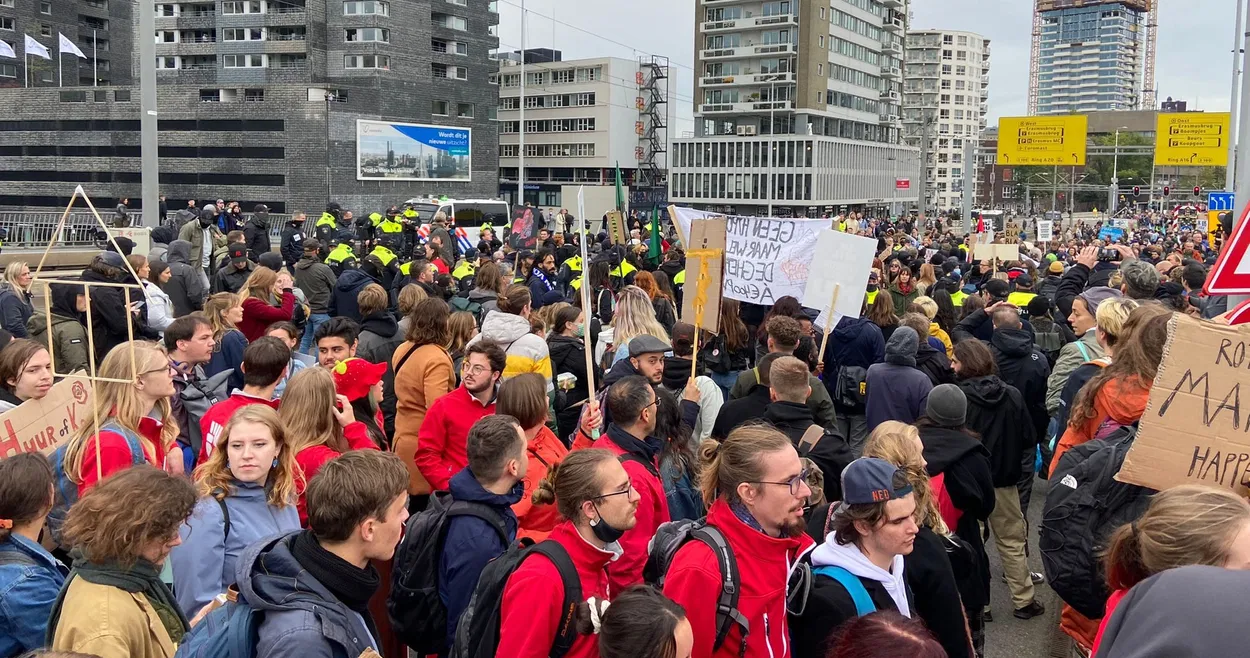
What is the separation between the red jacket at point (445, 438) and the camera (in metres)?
A: 5.52

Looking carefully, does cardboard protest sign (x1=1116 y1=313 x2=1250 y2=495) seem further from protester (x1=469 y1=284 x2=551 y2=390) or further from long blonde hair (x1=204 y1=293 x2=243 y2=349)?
long blonde hair (x1=204 y1=293 x2=243 y2=349)

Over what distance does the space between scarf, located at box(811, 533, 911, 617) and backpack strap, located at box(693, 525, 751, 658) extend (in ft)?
Answer: 1.13

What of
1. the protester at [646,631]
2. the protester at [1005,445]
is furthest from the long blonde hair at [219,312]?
the protester at [646,631]

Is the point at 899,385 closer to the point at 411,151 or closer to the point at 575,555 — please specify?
the point at 575,555

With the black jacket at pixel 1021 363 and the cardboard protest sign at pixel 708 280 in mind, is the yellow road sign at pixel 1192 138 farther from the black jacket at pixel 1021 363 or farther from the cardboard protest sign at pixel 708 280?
the cardboard protest sign at pixel 708 280

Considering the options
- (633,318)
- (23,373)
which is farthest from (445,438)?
(633,318)

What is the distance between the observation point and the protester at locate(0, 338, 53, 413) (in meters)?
5.08

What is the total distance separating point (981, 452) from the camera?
5.32 metres

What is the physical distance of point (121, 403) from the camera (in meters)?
4.72

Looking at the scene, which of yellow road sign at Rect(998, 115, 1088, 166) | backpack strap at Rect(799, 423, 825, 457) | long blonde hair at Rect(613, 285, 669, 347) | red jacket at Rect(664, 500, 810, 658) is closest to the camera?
red jacket at Rect(664, 500, 810, 658)

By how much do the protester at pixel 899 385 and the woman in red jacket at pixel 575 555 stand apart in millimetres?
3615

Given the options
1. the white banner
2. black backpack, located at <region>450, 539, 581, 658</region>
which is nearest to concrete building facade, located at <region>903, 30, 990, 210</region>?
the white banner

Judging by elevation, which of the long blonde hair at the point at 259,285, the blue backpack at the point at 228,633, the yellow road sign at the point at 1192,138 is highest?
the yellow road sign at the point at 1192,138

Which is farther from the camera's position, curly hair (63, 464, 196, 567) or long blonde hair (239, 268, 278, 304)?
long blonde hair (239, 268, 278, 304)
